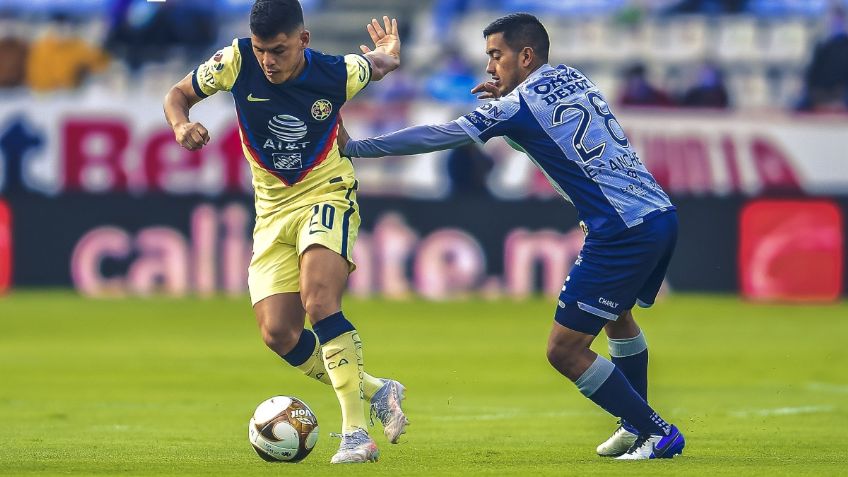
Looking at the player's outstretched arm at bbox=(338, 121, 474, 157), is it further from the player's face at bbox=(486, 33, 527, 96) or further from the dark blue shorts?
the dark blue shorts

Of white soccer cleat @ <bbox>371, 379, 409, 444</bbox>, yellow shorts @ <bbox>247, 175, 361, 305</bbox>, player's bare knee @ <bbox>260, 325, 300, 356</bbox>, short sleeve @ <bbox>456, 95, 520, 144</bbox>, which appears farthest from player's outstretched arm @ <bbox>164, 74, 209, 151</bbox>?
white soccer cleat @ <bbox>371, 379, 409, 444</bbox>

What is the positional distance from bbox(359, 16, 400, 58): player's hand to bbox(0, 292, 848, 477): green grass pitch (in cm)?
212

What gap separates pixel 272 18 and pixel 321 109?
2.04 ft

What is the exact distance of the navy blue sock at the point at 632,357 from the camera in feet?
27.7

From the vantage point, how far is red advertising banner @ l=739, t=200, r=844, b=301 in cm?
1992

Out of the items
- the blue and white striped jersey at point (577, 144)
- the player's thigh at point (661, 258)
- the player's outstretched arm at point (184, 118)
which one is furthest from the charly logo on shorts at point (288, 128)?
the player's thigh at point (661, 258)

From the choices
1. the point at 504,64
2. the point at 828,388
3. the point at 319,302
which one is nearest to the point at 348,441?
the point at 319,302

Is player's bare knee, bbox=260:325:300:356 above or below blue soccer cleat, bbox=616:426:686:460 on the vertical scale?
above

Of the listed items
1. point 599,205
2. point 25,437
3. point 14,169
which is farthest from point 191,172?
point 599,205

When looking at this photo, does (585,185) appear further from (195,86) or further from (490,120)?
(195,86)

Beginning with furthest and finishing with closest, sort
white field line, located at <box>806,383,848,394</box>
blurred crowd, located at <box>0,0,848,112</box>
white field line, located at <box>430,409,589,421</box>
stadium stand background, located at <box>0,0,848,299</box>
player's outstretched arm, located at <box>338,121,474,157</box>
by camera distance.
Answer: blurred crowd, located at <box>0,0,848,112</box>
stadium stand background, located at <box>0,0,848,299</box>
white field line, located at <box>806,383,848,394</box>
white field line, located at <box>430,409,589,421</box>
player's outstretched arm, located at <box>338,121,474,157</box>

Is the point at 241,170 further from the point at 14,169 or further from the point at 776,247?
the point at 776,247

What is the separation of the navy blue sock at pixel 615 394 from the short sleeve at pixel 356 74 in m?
1.90

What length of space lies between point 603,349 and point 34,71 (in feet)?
39.9
